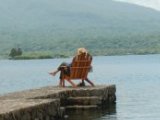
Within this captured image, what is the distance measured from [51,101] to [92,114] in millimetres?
4724

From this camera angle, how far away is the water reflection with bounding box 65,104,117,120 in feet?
78.9

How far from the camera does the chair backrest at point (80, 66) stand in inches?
1094

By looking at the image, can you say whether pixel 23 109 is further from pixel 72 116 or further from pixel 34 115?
pixel 72 116

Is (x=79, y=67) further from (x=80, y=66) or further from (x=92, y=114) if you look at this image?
(x=92, y=114)

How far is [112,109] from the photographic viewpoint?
89.7ft

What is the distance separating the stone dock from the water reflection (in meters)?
0.24

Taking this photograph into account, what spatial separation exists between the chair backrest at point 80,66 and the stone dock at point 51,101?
1.23 m

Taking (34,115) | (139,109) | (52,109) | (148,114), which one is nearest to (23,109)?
(34,115)

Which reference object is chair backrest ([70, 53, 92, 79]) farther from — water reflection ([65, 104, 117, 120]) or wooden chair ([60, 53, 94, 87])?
water reflection ([65, 104, 117, 120])

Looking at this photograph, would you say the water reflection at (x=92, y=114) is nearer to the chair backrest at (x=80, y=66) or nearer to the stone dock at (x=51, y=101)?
the stone dock at (x=51, y=101)

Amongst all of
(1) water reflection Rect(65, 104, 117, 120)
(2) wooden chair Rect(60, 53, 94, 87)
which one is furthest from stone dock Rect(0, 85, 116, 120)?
(2) wooden chair Rect(60, 53, 94, 87)

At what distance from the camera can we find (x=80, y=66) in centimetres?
2803

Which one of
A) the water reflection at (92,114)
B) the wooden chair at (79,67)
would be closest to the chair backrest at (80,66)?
the wooden chair at (79,67)

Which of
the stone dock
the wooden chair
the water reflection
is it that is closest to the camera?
the stone dock
